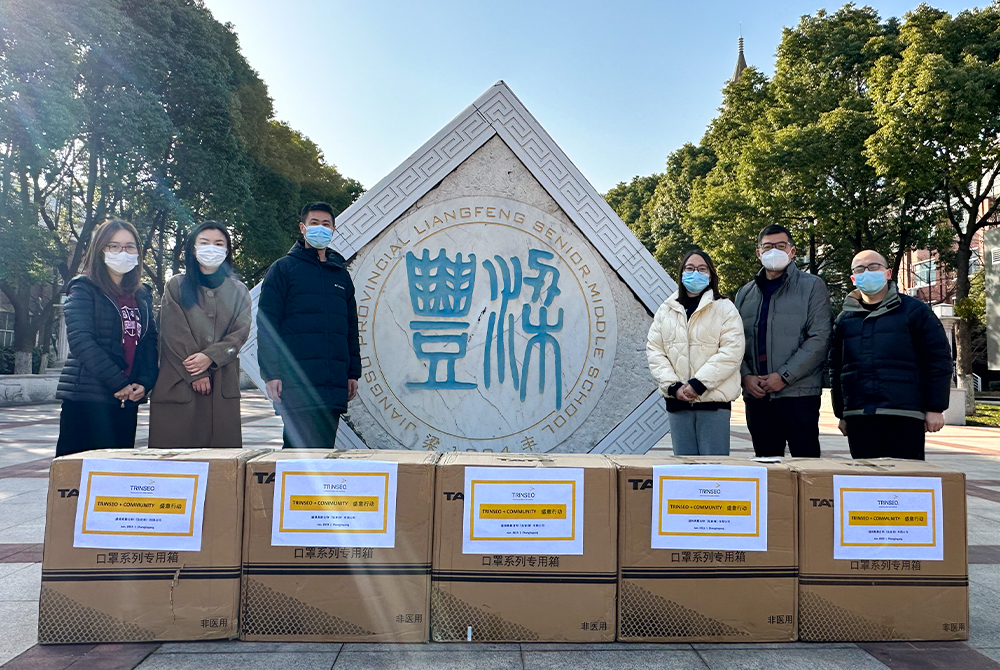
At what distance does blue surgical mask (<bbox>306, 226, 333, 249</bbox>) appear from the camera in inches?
145

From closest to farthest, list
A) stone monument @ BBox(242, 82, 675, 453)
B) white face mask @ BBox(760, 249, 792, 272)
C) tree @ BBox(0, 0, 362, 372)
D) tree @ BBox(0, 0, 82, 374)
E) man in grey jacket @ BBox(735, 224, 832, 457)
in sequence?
1. man in grey jacket @ BBox(735, 224, 832, 457)
2. white face mask @ BBox(760, 249, 792, 272)
3. stone monument @ BBox(242, 82, 675, 453)
4. tree @ BBox(0, 0, 82, 374)
5. tree @ BBox(0, 0, 362, 372)

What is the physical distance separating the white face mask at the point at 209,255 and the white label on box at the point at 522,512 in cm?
194

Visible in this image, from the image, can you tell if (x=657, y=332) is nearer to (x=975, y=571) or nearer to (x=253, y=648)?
(x=975, y=571)

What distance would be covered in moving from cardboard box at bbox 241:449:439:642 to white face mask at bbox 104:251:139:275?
1.64 m

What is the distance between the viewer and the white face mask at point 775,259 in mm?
3822

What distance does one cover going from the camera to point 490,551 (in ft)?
8.26

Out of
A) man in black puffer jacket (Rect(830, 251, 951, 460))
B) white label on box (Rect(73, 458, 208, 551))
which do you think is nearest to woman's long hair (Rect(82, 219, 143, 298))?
white label on box (Rect(73, 458, 208, 551))

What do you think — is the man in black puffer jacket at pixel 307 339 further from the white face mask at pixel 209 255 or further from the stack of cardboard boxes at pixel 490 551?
the stack of cardboard boxes at pixel 490 551

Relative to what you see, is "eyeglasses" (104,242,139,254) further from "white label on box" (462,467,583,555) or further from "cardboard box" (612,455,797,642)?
"cardboard box" (612,455,797,642)

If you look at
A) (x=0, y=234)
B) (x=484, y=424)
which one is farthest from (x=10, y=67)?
(x=484, y=424)

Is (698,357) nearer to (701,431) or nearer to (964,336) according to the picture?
(701,431)

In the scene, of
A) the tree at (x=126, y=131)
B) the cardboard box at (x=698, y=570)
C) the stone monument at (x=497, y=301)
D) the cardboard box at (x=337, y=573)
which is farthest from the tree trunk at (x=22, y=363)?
the cardboard box at (x=698, y=570)

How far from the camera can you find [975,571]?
358 centimetres

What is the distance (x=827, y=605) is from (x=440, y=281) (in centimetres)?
289
